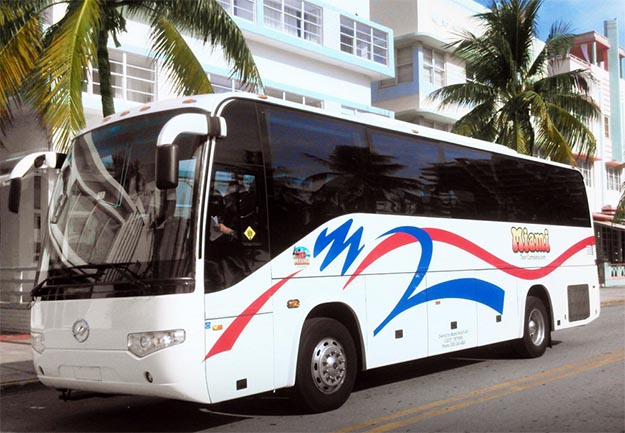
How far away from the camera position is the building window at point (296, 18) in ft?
83.0

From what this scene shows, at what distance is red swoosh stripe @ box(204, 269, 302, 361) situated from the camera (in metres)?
6.60

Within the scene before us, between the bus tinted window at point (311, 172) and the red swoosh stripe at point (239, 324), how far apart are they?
1.47ft

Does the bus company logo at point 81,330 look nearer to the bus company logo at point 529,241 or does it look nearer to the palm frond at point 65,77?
the palm frond at point 65,77

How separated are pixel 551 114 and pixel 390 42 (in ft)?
29.9

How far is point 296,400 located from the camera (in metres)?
7.59

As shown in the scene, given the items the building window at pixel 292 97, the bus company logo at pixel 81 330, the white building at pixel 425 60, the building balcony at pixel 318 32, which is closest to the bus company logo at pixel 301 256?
the bus company logo at pixel 81 330

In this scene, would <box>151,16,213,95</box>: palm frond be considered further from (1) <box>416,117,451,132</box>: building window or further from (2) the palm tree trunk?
(1) <box>416,117,451,132</box>: building window

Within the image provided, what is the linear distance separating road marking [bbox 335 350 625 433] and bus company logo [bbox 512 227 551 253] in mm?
1954

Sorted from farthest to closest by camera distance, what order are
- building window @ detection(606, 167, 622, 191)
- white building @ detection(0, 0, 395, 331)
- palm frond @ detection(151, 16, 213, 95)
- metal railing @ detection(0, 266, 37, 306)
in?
building window @ detection(606, 167, 622, 191) → white building @ detection(0, 0, 395, 331) → metal railing @ detection(0, 266, 37, 306) → palm frond @ detection(151, 16, 213, 95)

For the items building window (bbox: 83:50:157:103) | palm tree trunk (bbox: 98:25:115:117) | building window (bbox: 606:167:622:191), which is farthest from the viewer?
building window (bbox: 606:167:622:191)

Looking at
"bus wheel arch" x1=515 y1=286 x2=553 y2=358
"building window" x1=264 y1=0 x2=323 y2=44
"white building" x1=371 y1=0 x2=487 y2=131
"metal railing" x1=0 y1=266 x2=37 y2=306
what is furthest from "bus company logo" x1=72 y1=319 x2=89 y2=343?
"white building" x1=371 y1=0 x2=487 y2=131

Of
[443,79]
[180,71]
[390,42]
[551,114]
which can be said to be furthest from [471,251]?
[443,79]

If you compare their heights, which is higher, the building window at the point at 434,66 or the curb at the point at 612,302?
the building window at the point at 434,66

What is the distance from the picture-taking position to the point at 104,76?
13258 mm
